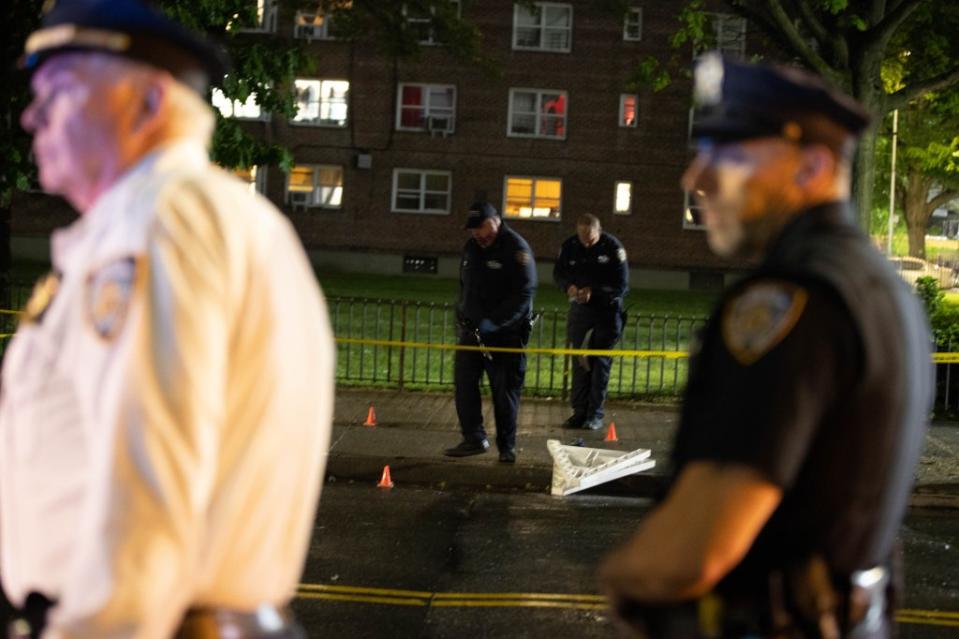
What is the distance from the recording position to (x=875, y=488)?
2094mm

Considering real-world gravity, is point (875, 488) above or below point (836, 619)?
above

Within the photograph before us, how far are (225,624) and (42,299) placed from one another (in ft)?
1.97

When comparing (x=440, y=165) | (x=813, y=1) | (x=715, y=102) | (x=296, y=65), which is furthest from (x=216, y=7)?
(x=440, y=165)

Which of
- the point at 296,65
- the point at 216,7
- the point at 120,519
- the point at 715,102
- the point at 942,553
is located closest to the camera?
the point at 120,519

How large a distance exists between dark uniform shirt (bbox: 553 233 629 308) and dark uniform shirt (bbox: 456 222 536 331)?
1.45 meters

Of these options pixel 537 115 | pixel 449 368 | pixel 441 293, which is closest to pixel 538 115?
pixel 537 115

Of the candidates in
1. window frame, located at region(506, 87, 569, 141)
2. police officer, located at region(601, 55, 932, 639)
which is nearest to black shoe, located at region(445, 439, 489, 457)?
police officer, located at region(601, 55, 932, 639)

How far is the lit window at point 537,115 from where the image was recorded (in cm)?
3800

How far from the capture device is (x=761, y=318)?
1986 millimetres

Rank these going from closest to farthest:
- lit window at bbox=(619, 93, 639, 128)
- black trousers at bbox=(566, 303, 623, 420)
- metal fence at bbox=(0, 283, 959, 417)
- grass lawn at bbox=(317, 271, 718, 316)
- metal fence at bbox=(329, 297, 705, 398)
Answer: black trousers at bbox=(566, 303, 623, 420), metal fence at bbox=(0, 283, 959, 417), metal fence at bbox=(329, 297, 705, 398), grass lawn at bbox=(317, 271, 718, 316), lit window at bbox=(619, 93, 639, 128)

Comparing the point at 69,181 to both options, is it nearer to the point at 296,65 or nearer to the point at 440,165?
the point at 296,65

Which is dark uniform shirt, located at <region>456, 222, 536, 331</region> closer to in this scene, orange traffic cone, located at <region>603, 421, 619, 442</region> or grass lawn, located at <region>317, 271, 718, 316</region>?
orange traffic cone, located at <region>603, 421, 619, 442</region>

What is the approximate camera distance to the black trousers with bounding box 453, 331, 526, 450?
10.1 meters

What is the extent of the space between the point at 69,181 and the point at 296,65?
10680mm
